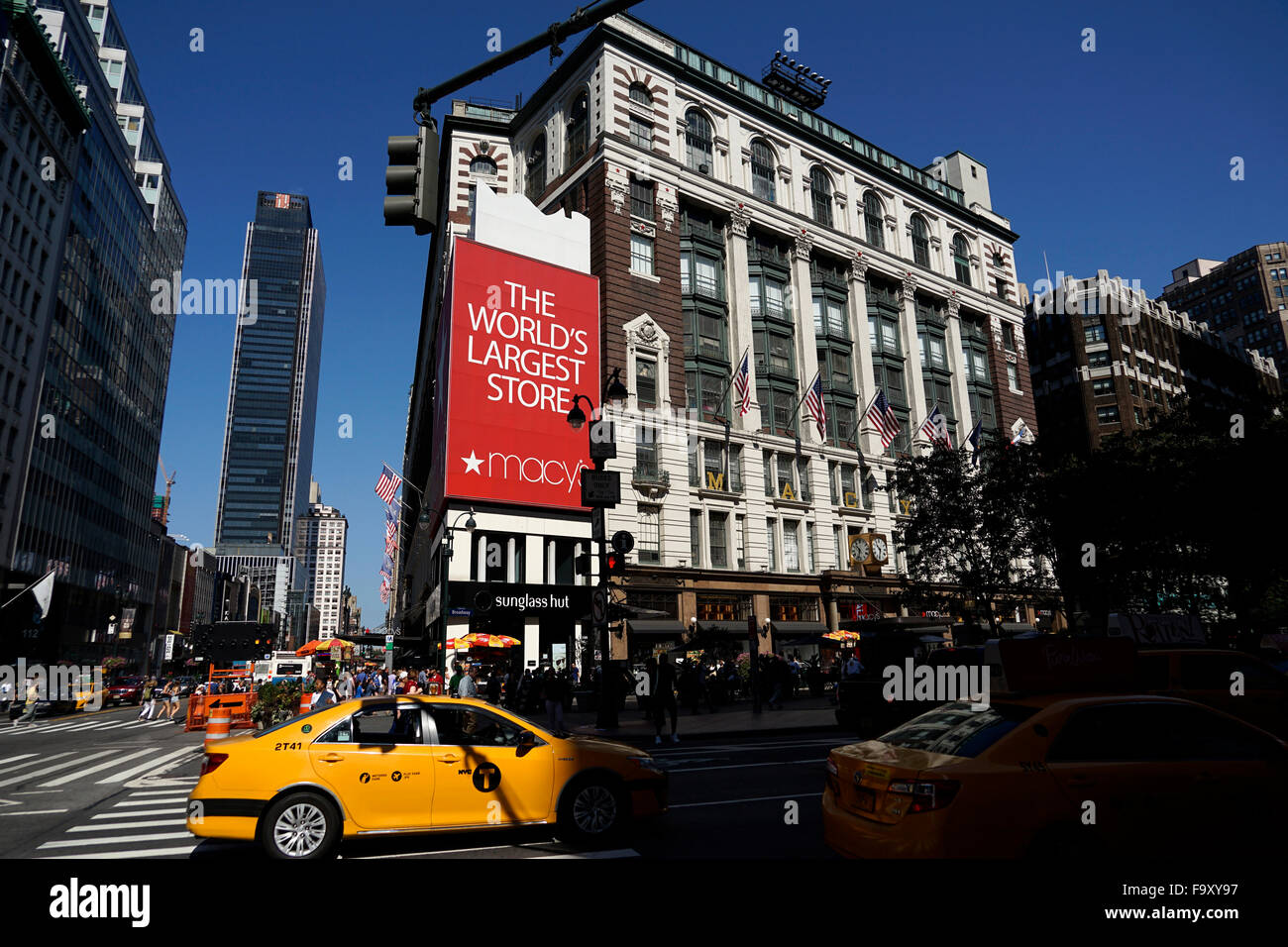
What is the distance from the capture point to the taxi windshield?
567 centimetres

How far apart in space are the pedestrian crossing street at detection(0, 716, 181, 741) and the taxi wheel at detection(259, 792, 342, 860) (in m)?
20.6

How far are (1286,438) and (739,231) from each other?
29589mm

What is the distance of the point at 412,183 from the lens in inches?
259

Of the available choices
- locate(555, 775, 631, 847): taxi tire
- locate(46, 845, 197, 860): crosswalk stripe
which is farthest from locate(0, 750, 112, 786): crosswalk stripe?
locate(555, 775, 631, 847): taxi tire

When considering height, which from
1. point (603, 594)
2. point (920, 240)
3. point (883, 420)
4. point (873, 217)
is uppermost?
point (873, 217)

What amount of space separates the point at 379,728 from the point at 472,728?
0.97m

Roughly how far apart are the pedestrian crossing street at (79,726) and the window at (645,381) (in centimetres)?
2492

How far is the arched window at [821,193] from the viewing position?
50844 millimetres

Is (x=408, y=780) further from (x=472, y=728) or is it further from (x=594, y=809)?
(x=594, y=809)

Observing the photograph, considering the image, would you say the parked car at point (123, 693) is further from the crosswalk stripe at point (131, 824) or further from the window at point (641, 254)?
the window at point (641, 254)

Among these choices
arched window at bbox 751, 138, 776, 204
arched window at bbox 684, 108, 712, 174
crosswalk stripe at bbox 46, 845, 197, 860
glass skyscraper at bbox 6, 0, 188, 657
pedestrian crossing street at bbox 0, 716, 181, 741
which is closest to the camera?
crosswalk stripe at bbox 46, 845, 197, 860

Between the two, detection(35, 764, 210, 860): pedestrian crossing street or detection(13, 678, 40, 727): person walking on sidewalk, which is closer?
detection(35, 764, 210, 860): pedestrian crossing street

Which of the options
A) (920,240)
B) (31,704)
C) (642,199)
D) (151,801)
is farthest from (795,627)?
(31,704)

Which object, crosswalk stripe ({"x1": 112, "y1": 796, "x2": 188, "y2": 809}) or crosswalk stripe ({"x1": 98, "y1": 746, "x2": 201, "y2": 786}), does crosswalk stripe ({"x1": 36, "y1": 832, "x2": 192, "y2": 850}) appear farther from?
crosswalk stripe ({"x1": 98, "y1": 746, "x2": 201, "y2": 786})
